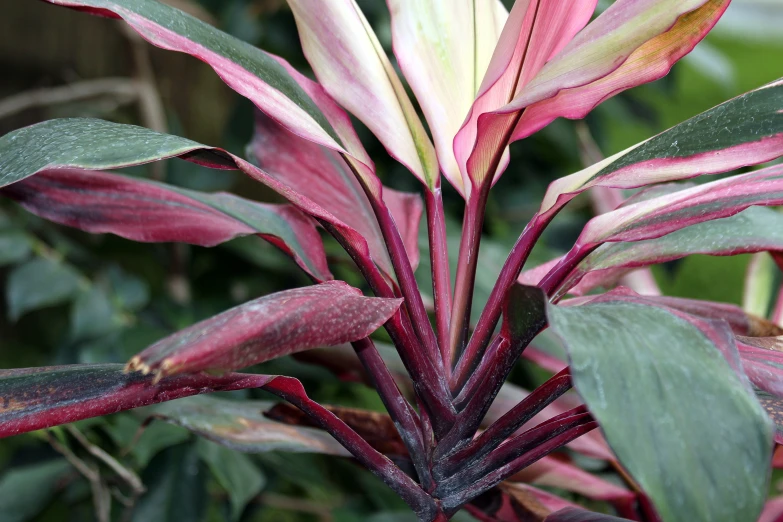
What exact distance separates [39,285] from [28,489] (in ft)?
0.74

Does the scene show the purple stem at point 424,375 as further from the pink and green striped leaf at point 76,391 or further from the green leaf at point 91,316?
the green leaf at point 91,316

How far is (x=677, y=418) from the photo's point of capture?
23cm

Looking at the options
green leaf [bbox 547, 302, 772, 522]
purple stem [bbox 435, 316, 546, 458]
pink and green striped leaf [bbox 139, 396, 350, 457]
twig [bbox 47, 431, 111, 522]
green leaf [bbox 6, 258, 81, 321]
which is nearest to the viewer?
green leaf [bbox 547, 302, 772, 522]

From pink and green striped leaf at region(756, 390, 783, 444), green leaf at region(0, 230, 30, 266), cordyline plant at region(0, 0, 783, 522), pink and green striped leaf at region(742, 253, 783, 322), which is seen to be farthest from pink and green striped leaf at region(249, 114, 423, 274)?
green leaf at region(0, 230, 30, 266)

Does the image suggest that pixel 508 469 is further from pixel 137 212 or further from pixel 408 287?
pixel 137 212

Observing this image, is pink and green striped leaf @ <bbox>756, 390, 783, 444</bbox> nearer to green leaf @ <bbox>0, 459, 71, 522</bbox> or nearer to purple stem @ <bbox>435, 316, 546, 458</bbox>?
purple stem @ <bbox>435, 316, 546, 458</bbox>

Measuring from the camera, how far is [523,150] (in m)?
1.14

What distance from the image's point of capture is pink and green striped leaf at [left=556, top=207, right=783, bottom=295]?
1.18 feet

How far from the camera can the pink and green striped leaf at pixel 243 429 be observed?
0.43 meters

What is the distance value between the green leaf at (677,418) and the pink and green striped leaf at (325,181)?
0.22m

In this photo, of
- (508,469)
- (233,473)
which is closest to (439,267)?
(508,469)

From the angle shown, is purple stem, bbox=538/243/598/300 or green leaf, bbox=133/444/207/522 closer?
purple stem, bbox=538/243/598/300

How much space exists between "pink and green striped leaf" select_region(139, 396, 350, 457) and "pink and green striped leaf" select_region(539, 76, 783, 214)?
21cm

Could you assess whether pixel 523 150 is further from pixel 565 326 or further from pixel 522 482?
pixel 565 326
